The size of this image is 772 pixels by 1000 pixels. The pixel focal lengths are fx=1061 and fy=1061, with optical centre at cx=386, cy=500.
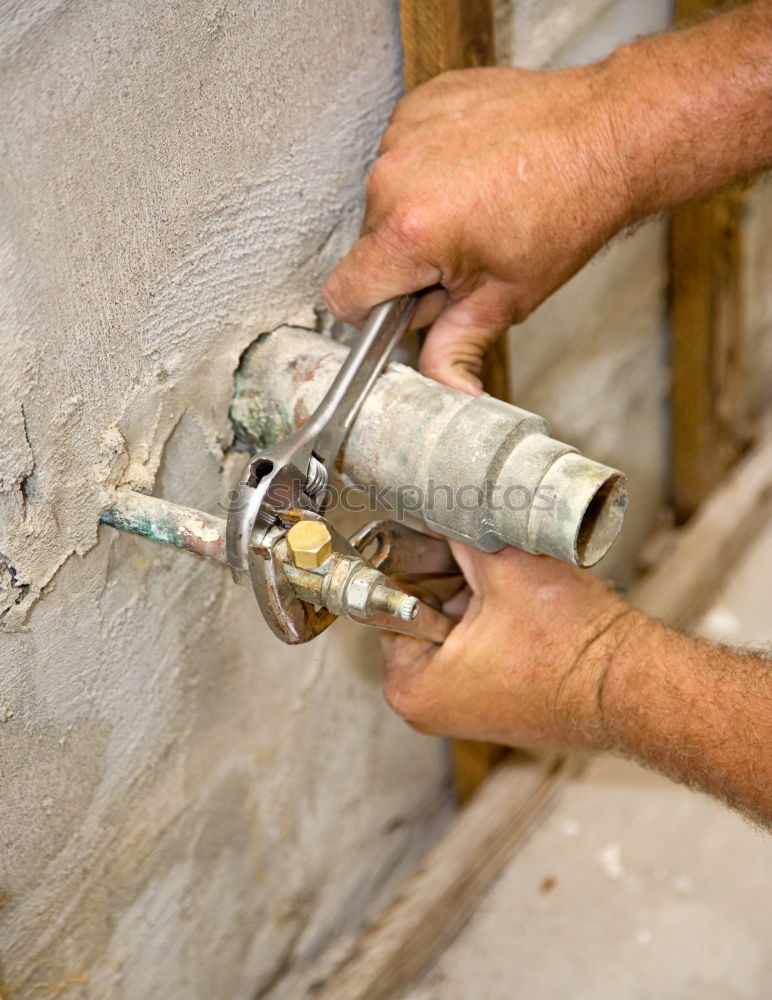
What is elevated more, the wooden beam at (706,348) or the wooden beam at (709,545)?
the wooden beam at (706,348)

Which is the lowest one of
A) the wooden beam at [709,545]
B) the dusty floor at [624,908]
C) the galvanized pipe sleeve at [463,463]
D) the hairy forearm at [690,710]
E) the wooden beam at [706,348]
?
the dusty floor at [624,908]

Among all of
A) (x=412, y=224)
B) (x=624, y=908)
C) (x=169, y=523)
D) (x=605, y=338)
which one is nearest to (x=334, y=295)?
(x=412, y=224)

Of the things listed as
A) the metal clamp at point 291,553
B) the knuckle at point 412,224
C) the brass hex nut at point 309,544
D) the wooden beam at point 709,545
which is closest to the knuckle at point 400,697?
the metal clamp at point 291,553

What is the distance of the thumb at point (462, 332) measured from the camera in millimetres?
803

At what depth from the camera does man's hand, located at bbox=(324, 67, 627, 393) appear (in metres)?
0.75

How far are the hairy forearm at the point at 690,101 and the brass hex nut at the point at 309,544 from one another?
15.4 inches

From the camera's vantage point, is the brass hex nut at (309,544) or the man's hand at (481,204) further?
the man's hand at (481,204)

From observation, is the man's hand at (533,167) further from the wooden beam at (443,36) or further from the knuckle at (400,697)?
the knuckle at (400,697)

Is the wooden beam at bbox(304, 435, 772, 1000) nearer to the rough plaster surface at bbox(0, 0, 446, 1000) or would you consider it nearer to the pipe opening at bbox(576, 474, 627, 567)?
the rough plaster surface at bbox(0, 0, 446, 1000)

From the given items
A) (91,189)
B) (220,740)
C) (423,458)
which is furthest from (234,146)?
(220,740)

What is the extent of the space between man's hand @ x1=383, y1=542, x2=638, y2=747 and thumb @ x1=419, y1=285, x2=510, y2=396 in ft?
0.45

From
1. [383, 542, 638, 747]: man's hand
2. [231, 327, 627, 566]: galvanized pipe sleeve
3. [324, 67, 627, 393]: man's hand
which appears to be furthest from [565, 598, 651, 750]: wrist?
[324, 67, 627, 393]: man's hand

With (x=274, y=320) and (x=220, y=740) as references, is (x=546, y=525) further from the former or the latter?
(x=220, y=740)

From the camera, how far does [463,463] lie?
2.28ft
